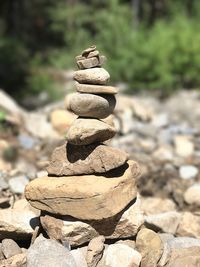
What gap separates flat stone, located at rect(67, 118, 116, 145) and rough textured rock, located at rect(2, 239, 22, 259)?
3.61 ft

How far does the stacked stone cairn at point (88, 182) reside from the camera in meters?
4.92

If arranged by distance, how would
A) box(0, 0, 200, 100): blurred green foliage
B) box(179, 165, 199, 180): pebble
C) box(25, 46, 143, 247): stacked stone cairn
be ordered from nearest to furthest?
1. box(25, 46, 143, 247): stacked stone cairn
2. box(179, 165, 199, 180): pebble
3. box(0, 0, 200, 100): blurred green foliage

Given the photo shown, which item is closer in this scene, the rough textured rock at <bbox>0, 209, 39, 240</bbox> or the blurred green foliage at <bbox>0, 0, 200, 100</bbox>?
the rough textured rock at <bbox>0, 209, 39, 240</bbox>

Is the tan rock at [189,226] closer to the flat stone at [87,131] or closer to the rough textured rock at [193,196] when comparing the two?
the rough textured rock at [193,196]

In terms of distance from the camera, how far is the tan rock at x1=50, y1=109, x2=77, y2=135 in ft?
34.6

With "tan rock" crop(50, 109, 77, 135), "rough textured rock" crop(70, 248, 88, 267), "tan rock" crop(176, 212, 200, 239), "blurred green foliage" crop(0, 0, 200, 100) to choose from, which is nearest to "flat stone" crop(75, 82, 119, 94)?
"rough textured rock" crop(70, 248, 88, 267)

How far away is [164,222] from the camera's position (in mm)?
5805

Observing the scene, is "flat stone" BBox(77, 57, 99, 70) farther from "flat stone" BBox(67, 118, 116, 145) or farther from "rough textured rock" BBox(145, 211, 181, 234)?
"rough textured rock" BBox(145, 211, 181, 234)

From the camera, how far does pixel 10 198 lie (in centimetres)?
603

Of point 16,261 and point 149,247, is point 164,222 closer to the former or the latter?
point 149,247

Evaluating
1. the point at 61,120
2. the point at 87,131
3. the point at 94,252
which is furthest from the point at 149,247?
the point at 61,120

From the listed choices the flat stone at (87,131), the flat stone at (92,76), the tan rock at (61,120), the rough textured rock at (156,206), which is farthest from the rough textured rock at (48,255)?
the tan rock at (61,120)

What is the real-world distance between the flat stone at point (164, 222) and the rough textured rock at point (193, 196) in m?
1.33

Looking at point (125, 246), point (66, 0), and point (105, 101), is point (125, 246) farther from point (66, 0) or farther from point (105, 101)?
point (66, 0)
